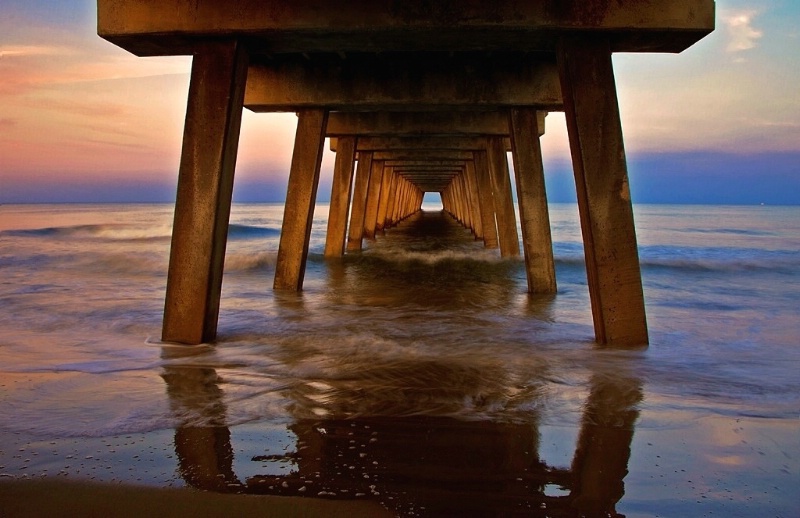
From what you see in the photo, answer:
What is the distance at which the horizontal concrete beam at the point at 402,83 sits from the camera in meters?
8.64

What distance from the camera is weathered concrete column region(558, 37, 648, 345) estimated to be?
17.9 feet

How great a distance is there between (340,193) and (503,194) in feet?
11.6

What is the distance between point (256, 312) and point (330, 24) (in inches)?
145

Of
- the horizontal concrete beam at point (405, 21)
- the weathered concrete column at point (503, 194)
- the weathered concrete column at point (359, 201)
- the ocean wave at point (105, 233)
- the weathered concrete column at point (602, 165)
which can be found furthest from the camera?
the ocean wave at point (105, 233)

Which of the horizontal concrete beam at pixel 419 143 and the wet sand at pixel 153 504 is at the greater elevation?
the horizontal concrete beam at pixel 419 143

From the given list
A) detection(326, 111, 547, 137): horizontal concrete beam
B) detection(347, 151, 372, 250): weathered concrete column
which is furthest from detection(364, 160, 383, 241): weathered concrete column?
detection(326, 111, 547, 137): horizontal concrete beam

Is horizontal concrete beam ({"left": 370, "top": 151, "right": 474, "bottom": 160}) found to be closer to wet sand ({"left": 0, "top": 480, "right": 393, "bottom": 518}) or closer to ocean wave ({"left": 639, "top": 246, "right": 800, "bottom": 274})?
ocean wave ({"left": 639, "top": 246, "right": 800, "bottom": 274})

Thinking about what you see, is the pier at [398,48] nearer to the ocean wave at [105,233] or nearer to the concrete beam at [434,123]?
the concrete beam at [434,123]

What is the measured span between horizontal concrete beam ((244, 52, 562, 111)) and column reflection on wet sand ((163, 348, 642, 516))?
5183 millimetres

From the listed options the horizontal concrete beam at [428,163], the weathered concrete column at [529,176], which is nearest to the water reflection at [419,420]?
the weathered concrete column at [529,176]

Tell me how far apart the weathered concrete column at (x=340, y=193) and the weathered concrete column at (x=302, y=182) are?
460 centimetres

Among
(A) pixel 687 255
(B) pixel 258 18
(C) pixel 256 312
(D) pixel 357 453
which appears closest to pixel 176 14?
(B) pixel 258 18

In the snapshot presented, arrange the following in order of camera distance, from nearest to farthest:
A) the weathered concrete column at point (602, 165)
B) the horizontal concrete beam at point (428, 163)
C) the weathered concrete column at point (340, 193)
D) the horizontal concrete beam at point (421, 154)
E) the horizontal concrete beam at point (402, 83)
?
the weathered concrete column at point (602, 165)
the horizontal concrete beam at point (402, 83)
the weathered concrete column at point (340, 193)
the horizontal concrete beam at point (421, 154)
the horizontal concrete beam at point (428, 163)

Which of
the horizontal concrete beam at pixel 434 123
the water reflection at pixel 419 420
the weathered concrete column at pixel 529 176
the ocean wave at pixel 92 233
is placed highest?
the horizontal concrete beam at pixel 434 123
